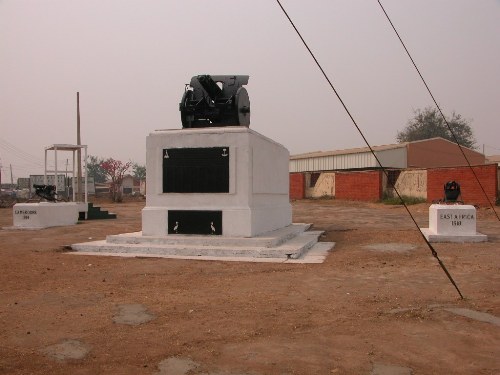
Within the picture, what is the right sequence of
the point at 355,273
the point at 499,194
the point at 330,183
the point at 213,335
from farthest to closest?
the point at 330,183, the point at 499,194, the point at 355,273, the point at 213,335

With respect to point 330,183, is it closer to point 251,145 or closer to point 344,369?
point 251,145

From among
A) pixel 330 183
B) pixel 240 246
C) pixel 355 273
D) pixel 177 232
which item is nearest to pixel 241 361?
pixel 355 273

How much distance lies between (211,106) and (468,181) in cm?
2077

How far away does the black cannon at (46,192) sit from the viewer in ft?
57.4

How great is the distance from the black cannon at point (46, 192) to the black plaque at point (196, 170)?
9.25 m

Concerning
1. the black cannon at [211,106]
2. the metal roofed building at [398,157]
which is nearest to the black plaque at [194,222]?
the black cannon at [211,106]

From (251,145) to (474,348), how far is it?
674 cm

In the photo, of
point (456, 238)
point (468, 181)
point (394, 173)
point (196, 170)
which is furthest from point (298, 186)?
point (196, 170)

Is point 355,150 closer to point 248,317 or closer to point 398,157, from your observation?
point 398,157

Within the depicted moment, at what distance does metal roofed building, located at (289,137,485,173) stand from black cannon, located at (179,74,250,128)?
87.3 feet

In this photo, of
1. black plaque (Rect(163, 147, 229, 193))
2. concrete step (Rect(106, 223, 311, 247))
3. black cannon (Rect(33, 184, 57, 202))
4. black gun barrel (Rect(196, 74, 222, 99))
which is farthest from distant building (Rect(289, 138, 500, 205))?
concrete step (Rect(106, 223, 311, 247))

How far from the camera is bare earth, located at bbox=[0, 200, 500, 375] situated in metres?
3.41

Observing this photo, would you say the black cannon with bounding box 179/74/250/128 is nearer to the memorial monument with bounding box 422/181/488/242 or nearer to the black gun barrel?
the black gun barrel

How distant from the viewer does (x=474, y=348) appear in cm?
367
